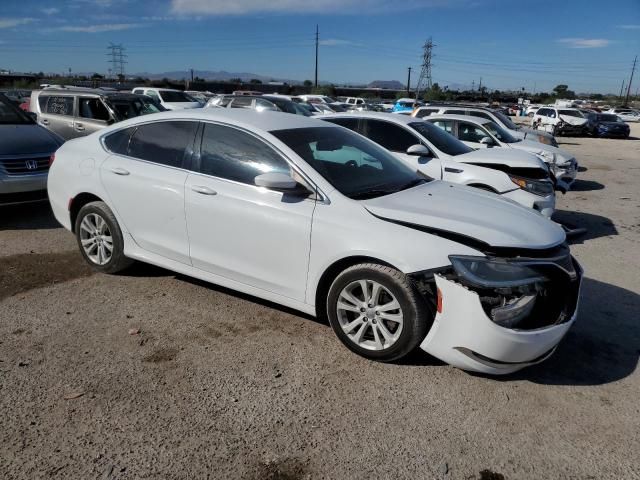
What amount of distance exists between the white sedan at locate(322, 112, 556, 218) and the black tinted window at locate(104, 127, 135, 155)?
3.54 meters

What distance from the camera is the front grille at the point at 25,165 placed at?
21.5ft

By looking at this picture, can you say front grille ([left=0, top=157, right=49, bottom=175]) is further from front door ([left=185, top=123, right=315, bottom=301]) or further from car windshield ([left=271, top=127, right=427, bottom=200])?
car windshield ([left=271, top=127, right=427, bottom=200])

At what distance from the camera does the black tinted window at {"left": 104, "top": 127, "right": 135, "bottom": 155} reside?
464 centimetres

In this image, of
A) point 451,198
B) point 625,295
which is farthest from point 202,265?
point 625,295

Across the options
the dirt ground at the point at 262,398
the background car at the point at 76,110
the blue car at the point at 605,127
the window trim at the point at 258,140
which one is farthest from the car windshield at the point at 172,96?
the blue car at the point at 605,127

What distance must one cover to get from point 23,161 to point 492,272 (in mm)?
6307

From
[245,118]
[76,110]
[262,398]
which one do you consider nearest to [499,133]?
[245,118]

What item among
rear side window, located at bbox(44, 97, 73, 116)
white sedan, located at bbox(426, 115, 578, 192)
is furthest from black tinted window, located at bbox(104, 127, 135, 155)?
rear side window, located at bbox(44, 97, 73, 116)

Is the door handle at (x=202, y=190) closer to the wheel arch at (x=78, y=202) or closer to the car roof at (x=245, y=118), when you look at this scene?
the car roof at (x=245, y=118)

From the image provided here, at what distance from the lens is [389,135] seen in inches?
287

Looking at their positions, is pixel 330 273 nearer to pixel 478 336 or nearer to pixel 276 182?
pixel 276 182

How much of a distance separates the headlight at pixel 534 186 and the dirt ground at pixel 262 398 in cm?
247

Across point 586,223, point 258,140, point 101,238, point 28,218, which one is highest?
point 258,140

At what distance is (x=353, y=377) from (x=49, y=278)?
3259 millimetres
